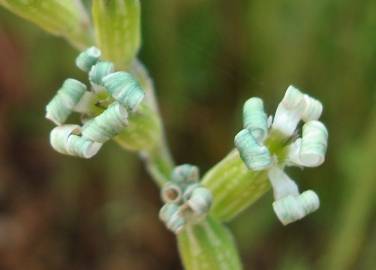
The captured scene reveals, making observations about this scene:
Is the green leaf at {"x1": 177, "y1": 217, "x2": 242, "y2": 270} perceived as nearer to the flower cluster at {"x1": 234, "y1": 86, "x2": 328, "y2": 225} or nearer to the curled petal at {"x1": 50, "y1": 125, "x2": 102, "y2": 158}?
the flower cluster at {"x1": 234, "y1": 86, "x2": 328, "y2": 225}

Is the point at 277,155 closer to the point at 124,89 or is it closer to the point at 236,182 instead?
the point at 236,182

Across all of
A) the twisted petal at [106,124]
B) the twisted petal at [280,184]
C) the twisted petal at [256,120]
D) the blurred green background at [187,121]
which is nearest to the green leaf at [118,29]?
the twisted petal at [106,124]

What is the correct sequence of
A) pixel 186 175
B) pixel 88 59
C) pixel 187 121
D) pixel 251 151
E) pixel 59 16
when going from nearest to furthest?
pixel 251 151
pixel 88 59
pixel 186 175
pixel 59 16
pixel 187 121

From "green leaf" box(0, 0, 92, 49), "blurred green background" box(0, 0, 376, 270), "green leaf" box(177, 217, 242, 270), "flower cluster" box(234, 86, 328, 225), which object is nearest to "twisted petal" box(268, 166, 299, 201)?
"flower cluster" box(234, 86, 328, 225)

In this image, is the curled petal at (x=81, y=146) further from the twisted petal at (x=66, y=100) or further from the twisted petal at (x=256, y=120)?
the twisted petal at (x=256, y=120)

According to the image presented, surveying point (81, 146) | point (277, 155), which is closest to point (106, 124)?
point (81, 146)

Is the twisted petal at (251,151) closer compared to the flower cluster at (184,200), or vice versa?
the twisted petal at (251,151)
